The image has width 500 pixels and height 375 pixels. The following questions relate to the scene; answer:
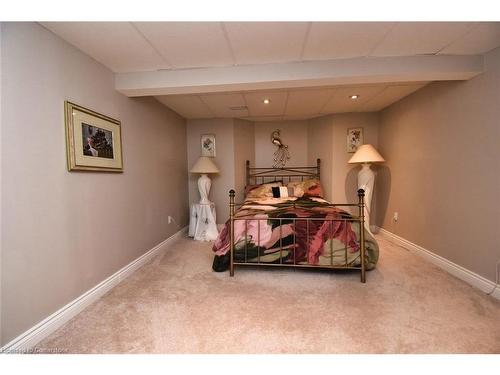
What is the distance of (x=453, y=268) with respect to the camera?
224cm

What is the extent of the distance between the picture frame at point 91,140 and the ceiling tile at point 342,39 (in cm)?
185

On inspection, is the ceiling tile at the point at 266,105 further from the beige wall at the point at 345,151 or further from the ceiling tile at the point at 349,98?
the beige wall at the point at 345,151

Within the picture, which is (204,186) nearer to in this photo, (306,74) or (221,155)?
(221,155)

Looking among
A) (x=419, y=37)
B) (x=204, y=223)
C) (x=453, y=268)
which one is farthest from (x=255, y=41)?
(x=453, y=268)

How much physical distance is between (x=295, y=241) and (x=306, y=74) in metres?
1.61

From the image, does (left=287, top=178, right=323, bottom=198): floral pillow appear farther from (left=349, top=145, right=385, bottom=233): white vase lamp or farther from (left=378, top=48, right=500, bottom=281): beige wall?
(left=378, top=48, right=500, bottom=281): beige wall

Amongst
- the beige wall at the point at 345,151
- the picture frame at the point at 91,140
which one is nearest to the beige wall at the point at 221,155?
the beige wall at the point at 345,151

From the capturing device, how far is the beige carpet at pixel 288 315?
135 centimetres

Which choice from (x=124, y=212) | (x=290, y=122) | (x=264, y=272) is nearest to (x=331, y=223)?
(x=264, y=272)

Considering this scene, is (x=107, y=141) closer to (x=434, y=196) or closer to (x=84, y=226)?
(x=84, y=226)

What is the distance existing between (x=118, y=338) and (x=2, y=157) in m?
1.26

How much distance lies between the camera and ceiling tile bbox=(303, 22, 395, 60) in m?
1.53

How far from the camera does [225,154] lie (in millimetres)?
4070

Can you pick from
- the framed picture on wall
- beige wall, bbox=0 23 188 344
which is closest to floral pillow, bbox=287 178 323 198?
the framed picture on wall
